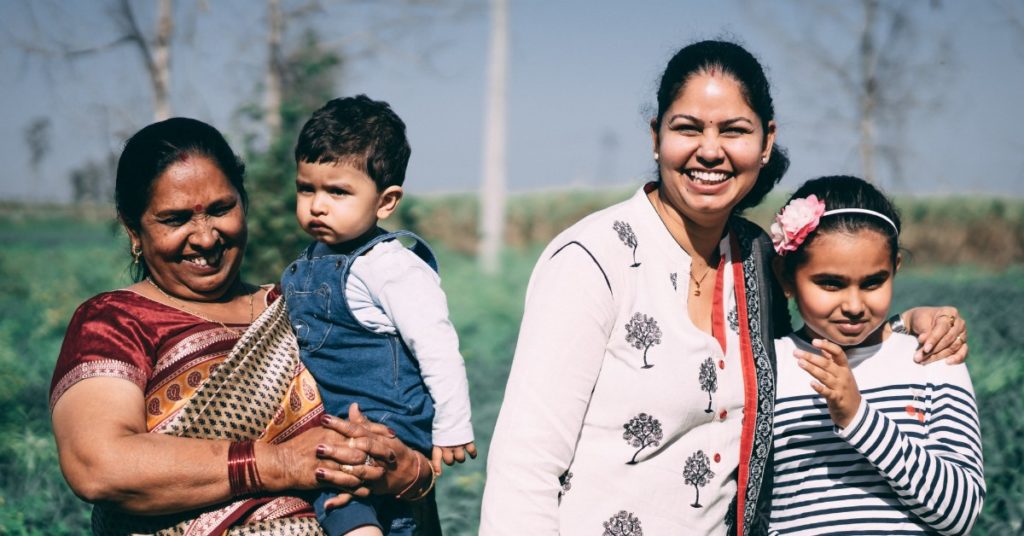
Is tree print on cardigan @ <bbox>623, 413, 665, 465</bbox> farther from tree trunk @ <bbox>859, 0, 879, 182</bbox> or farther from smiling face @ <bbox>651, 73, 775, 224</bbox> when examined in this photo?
tree trunk @ <bbox>859, 0, 879, 182</bbox>

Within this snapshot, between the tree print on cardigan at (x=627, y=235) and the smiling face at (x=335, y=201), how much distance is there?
790 mm

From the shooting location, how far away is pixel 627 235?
223 cm

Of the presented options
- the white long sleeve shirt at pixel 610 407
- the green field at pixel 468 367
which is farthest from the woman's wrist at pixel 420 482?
the green field at pixel 468 367

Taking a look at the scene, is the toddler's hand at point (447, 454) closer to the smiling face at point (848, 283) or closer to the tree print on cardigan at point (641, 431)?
the tree print on cardigan at point (641, 431)

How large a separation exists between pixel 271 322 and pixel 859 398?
4.98 feet

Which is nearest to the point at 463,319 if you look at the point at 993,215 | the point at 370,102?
the point at 370,102

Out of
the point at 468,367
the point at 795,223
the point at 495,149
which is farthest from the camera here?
the point at 495,149

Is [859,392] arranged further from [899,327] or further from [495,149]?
[495,149]

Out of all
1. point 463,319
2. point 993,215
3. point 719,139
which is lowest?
point 463,319

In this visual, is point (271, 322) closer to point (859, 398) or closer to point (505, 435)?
point (505, 435)

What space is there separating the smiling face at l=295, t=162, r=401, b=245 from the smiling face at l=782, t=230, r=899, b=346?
1.25 meters

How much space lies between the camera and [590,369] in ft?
6.86

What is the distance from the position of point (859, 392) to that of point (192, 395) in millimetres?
1676

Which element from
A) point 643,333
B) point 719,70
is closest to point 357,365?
point 643,333
